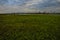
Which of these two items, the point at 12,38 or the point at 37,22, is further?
the point at 37,22

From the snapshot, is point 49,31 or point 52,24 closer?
point 49,31

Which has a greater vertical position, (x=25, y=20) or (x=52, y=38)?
(x=25, y=20)

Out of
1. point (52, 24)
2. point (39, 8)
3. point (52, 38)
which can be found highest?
point (39, 8)

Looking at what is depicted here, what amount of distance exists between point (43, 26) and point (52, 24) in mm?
191

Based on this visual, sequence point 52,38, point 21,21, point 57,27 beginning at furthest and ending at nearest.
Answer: point 21,21 → point 57,27 → point 52,38

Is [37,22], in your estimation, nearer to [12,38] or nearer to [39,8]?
[39,8]

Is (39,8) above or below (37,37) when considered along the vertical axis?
above

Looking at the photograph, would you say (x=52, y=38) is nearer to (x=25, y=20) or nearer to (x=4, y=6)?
(x=25, y=20)

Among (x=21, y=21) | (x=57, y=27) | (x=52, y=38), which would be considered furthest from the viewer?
Result: (x=21, y=21)

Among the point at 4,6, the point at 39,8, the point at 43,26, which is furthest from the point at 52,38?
the point at 4,6

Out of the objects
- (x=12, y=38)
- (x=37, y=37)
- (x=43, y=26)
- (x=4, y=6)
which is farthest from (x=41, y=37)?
(x=4, y=6)

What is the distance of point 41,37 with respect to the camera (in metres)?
2.91

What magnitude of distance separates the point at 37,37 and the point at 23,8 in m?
0.69

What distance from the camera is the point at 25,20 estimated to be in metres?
3.47
